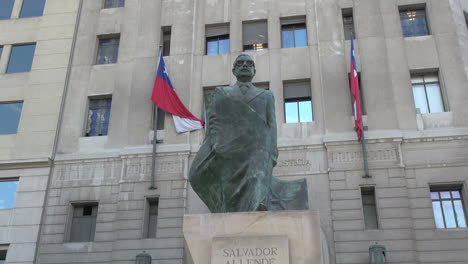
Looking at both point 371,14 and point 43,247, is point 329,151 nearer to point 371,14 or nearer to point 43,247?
point 371,14

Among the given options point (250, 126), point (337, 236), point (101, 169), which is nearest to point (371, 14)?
point (337, 236)

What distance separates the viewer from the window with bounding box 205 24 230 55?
80.0 ft

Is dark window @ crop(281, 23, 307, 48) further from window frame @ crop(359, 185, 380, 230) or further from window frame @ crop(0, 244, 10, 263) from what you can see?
window frame @ crop(0, 244, 10, 263)

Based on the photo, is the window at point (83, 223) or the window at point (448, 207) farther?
the window at point (83, 223)

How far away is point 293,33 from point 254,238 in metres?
19.2

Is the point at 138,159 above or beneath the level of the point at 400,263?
above

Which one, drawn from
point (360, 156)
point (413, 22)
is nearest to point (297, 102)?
point (360, 156)

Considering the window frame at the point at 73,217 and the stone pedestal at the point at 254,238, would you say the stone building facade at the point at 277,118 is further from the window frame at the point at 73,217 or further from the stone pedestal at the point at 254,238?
the stone pedestal at the point at 254,238

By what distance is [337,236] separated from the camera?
1927 cm

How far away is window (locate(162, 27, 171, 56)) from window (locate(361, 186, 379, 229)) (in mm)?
11577

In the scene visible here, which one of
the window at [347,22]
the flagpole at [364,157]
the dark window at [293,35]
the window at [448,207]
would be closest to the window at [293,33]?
the dark window at [293,35]

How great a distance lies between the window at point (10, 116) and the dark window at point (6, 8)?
18.2 feet

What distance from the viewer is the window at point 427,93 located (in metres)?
21.4

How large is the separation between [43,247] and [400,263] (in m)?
14.7
